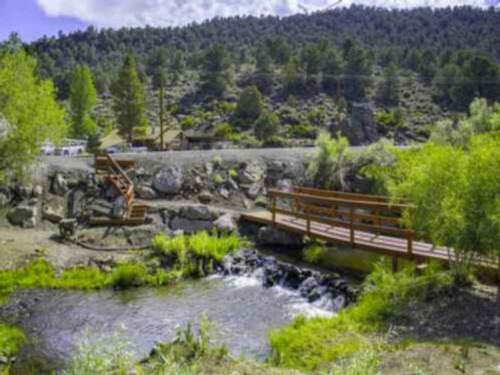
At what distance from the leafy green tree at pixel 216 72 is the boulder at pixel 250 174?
2111 inches

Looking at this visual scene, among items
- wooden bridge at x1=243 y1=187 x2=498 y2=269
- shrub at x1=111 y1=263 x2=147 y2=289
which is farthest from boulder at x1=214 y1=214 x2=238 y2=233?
shrub at x1=111 y1=263 x2=147 y2=289

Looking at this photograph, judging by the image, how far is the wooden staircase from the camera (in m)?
20.3

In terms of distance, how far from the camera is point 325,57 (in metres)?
81.5

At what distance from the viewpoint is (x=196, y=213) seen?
21297mm

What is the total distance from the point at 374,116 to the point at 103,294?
55.1 metres

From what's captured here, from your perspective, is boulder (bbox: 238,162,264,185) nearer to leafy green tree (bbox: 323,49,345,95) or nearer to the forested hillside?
the forested hillside

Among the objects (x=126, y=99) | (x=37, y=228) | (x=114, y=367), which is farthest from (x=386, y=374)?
(x=126, y=99)

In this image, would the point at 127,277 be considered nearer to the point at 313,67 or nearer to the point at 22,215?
the point at 22,215

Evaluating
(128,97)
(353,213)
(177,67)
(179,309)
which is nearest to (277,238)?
(353,213)

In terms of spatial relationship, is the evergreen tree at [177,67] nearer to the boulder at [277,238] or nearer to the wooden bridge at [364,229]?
the wooden bridge at [364,229]

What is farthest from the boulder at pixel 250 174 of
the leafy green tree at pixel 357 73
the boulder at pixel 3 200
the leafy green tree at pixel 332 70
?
the leafy green tree at pixel 332 70

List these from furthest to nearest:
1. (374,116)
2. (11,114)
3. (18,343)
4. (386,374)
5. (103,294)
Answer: (374,116)
(11,114)
(103,294)
(18,343)
(386,374)

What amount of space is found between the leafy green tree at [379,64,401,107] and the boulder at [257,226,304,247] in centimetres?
5994

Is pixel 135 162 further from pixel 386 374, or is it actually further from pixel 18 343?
pixel 386 374
